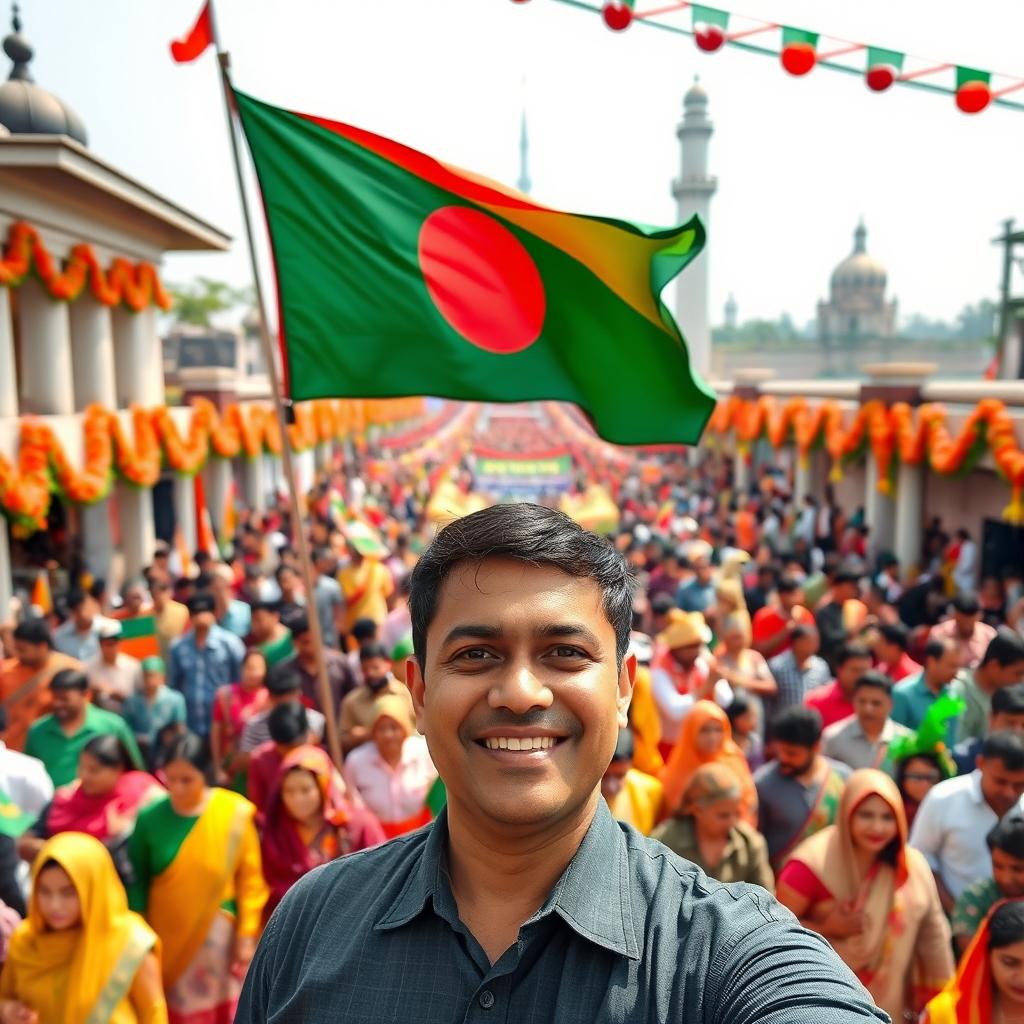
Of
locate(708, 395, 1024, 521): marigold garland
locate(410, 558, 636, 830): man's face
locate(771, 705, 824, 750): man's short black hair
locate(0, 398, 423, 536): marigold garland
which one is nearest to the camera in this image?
locate(410, 558, 636, 830): man's face

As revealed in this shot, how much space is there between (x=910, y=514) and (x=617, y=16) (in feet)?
35.2

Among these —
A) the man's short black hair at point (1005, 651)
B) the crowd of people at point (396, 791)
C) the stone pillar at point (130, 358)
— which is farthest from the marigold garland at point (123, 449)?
the man's short black hair at point (1005, 651)

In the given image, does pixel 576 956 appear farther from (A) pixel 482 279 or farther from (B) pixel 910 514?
(B) pixel 910 514

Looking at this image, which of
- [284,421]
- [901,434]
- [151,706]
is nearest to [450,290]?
[284,421]

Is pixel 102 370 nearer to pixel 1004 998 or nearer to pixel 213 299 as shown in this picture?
pixel 1004 998

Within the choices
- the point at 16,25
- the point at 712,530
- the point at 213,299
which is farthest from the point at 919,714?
the point at 213,299

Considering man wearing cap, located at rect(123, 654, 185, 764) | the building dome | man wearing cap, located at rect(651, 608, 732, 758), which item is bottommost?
man wearing cap, located at rect(123, 654, 185, 764)

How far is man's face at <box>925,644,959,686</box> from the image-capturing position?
558 centimetres

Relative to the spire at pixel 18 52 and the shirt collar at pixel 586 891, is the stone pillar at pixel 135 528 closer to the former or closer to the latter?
the spire at pixel 18 52

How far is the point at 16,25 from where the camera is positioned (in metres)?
16.6

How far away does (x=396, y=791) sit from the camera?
4.71 m

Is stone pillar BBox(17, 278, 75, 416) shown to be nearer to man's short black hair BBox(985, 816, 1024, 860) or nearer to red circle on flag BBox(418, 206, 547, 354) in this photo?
red circle on flag BBox(418, 206, 547, 354)

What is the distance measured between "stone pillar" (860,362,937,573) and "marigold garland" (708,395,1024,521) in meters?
0.22

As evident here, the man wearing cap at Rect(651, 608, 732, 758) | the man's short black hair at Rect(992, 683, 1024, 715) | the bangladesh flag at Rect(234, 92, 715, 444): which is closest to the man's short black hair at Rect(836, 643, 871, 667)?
the man wearing cap at Rect(651, 608, 732, 758)
